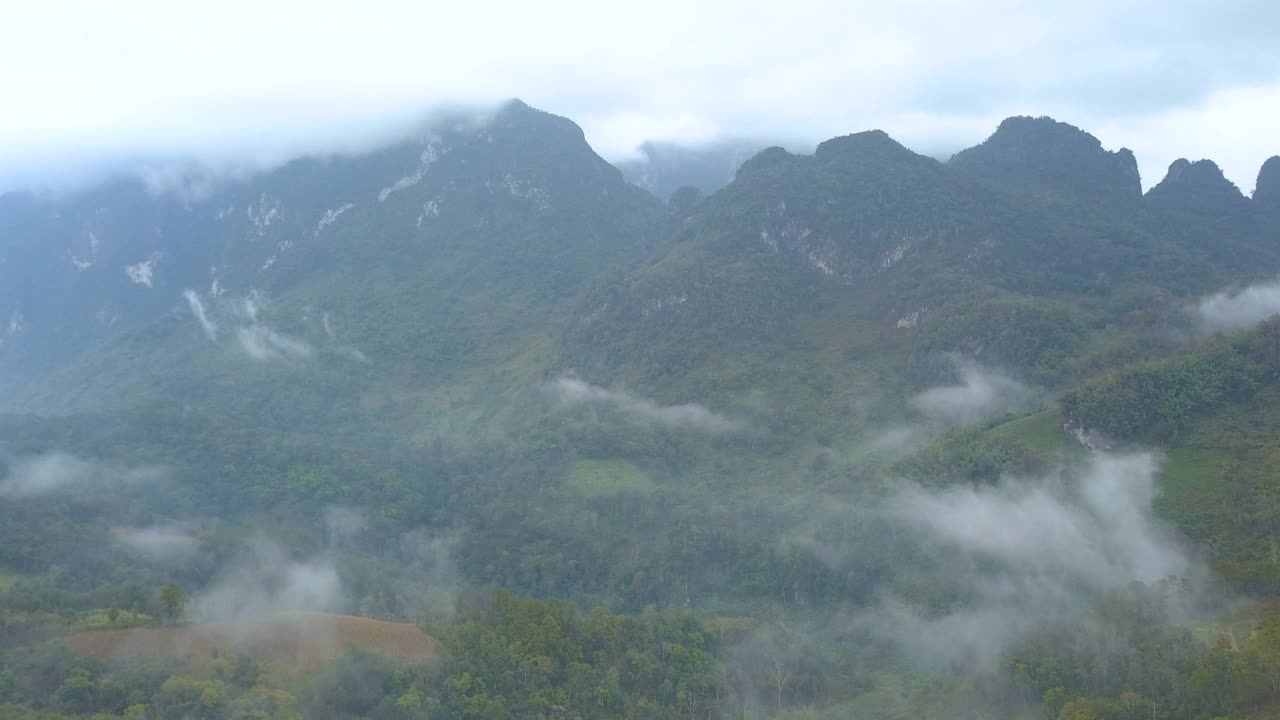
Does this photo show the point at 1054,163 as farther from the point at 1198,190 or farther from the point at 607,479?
the point at 607,479

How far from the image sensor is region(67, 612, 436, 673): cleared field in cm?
4222

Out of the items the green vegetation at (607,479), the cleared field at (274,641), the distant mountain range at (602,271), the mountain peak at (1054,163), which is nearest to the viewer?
the cleared field at (274,641)

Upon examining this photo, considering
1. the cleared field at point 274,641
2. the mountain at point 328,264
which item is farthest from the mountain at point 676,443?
the mountain at point 328,264

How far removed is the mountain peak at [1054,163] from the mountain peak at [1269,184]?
57.7 feet

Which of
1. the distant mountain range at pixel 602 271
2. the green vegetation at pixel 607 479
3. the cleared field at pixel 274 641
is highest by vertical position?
the distant mountain range at pixel 602 271

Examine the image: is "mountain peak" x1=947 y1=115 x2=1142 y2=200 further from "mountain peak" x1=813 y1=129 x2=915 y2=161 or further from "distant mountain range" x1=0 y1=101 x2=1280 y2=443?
"mountain peak" x1=813 y1=129 x2=915 y2=161

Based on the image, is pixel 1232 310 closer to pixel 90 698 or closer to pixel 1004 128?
pixel 1004 128

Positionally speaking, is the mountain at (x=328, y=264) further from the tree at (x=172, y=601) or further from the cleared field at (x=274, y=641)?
the cleared field at (x=274, y=641)

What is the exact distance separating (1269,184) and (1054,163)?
31.4 metres

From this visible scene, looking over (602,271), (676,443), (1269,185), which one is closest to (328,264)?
(602,271)

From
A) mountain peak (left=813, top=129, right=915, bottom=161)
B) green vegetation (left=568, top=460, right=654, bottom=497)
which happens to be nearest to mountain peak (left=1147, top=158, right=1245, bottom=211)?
mountain peak (left=813, top=129, right=915, bottom=161)

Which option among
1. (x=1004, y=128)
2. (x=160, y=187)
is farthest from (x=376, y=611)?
(x=160, y=187)

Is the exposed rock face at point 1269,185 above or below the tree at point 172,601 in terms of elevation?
above

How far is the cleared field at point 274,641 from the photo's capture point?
4222 centimetres
